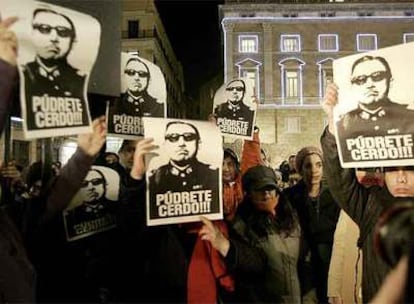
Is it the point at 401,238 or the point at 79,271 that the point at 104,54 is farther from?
the point at 401,238

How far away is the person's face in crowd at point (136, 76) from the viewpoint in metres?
2.37

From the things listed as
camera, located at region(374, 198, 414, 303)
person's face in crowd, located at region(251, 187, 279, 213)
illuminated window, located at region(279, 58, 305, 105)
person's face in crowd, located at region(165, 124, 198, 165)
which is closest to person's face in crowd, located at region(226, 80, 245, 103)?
person's face in crowd, located at region(251, 187, 279, 213)

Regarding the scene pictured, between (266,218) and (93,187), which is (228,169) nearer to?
(266,218)

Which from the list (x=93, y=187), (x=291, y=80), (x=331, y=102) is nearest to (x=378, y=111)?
(x=331, y=102)

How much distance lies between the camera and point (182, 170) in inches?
80.1

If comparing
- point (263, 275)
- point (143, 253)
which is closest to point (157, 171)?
point (143, 253)

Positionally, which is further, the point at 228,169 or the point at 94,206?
the point at 228,169

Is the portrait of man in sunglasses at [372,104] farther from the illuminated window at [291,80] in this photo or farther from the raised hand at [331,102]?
the illuminated window at [291,80]

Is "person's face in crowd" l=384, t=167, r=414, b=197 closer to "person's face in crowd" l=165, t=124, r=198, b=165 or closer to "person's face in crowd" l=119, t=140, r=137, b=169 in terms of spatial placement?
"person's face in crowd" l=165, t=124, r=198, b=165

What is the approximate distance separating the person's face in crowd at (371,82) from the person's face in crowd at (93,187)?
40.7 inches

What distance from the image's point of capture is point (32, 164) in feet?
6.88

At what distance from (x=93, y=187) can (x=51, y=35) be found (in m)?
0.63

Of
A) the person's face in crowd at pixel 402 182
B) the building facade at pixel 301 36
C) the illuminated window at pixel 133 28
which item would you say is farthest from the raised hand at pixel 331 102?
the building facade at pixel 301 36

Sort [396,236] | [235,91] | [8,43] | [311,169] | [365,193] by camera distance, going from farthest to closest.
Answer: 1. [235,91]
2. [311,169]
3. [365,193]
4. [8,43]
5. [396,236]
